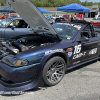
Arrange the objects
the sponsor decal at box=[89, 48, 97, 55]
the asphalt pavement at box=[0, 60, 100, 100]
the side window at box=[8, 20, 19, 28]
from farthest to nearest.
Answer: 1. the side window at box=[8, 20, 19, 28]
2. the sponsor decal at box=[89, 48, 97, 55]
3. the asphalt pavement at box=[0, 60, 100, 100]

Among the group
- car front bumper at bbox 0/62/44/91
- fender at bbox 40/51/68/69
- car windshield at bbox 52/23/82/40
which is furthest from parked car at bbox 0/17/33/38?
car front bumper at bbox 0/62/44/91

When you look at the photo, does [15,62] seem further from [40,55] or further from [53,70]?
[53,70]

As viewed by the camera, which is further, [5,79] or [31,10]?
[31,10]

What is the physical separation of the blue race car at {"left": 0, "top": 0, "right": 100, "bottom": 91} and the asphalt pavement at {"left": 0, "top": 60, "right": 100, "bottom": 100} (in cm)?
19

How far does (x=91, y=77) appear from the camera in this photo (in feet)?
11.6

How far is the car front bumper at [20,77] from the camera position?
2426 mm

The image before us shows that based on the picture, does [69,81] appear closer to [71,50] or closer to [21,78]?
[71,50]

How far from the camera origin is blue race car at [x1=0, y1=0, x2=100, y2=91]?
2.49 meters

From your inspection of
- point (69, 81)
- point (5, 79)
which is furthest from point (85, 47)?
point (5, 79)

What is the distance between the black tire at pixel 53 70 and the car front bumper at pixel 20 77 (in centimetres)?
18

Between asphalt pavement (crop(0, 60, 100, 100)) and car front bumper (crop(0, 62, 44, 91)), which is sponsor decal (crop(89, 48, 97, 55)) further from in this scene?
car front bumper (crop(0, 62, 44, 91))

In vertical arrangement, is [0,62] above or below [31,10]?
below

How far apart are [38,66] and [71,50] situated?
3.58 feet

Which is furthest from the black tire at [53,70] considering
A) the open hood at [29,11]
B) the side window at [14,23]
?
the side window at [14,23]
